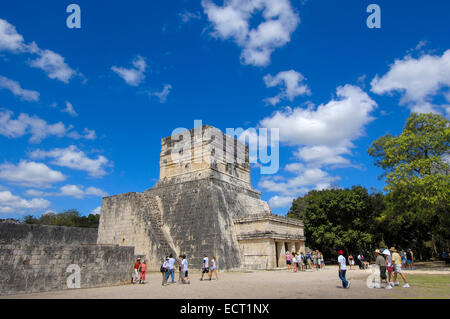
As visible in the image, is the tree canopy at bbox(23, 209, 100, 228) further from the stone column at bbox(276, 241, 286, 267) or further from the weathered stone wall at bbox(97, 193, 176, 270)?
the stone column at bbox(276, 241, 286, 267)

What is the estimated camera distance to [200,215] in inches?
783

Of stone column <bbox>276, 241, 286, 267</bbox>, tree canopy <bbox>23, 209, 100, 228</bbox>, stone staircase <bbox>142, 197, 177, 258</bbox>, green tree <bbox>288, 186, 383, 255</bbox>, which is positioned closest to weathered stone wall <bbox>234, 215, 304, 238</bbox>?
stone column <bbox>276, 241, 286, 267</bbox>

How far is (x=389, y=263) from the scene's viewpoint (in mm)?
10156

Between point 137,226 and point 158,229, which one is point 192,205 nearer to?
point 158,229

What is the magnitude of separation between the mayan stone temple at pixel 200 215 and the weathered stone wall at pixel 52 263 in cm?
640

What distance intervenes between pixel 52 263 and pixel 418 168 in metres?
19.0

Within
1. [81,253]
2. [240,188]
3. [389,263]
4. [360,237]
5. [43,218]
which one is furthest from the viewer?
[43,218]

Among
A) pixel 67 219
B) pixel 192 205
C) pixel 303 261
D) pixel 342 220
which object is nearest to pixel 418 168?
pixel 303 261

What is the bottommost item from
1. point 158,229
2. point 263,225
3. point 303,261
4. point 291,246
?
point 303,261
